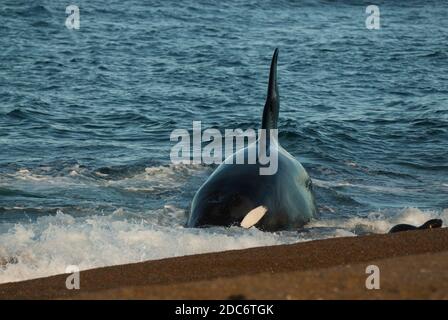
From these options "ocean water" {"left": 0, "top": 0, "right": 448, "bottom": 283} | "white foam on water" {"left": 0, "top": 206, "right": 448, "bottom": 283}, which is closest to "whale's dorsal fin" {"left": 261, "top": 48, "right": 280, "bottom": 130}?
"ocean water" {"left": 0, "top": 0, "right": 448, "bottom": 283}

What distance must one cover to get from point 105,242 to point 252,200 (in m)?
1.51

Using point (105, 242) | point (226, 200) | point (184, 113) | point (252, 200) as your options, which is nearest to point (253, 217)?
point (252, 200)

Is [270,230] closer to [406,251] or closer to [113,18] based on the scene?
[406,251]

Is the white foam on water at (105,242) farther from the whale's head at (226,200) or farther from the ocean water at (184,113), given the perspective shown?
the whale's head at (226,200)

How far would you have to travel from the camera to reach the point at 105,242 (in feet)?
29.6

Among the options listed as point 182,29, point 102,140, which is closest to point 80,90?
point 102,140

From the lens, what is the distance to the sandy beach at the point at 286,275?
5445 mm

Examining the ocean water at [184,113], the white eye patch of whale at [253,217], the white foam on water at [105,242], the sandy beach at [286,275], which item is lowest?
the ocean water at [184,113]

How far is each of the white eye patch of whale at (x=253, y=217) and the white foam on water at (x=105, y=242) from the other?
0.35 feet

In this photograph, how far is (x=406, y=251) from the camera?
7562 mm

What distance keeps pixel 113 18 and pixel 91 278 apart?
21.9 meters

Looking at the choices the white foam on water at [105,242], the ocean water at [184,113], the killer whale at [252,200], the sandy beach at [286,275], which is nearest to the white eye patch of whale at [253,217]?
the killer whale at [252,200]

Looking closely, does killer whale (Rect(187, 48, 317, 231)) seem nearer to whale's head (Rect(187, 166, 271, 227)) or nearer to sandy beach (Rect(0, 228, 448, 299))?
whale's head (Rect(187, 166, 271, 227))

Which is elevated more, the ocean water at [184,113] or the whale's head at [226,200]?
the whale's head at [226,200]
